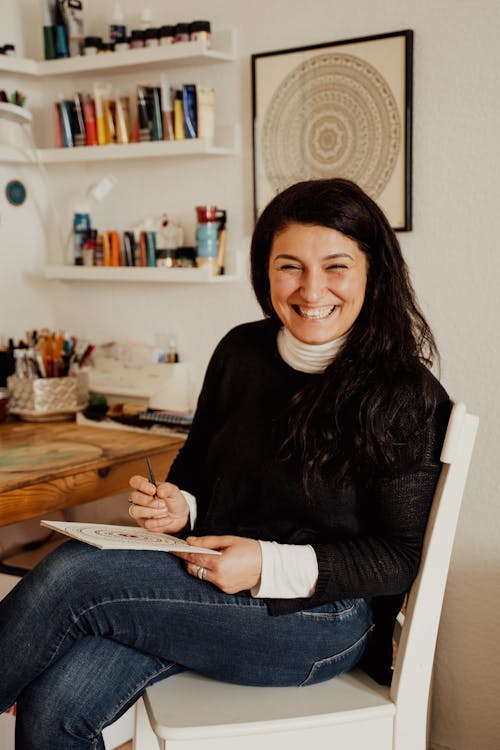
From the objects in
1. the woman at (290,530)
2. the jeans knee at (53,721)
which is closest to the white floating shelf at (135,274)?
the woman at (290,530)

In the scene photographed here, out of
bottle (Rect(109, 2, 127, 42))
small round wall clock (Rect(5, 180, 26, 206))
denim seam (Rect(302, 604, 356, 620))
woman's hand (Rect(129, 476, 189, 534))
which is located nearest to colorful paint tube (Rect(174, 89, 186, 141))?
bottle (Rect(109, 2, 127, 42))

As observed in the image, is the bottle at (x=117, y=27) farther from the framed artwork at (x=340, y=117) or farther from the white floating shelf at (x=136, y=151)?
Answer: the framed artwork at (x=340, y=117)

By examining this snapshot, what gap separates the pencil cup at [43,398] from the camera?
231 cm

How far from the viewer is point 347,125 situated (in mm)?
2023

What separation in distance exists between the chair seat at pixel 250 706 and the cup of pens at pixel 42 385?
1.10m

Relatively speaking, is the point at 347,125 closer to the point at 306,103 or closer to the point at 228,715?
the point at 306,103

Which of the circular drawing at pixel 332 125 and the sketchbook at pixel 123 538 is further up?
the circular drawing at pixel 332 125

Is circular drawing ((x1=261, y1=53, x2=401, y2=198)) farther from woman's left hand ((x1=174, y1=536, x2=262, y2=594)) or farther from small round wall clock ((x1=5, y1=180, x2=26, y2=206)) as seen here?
woman's left hand ((x1=174, y1=536, x2=262, y2=594))

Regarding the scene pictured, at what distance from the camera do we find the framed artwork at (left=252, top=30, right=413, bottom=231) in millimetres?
1944

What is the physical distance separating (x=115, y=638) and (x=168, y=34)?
1547mm

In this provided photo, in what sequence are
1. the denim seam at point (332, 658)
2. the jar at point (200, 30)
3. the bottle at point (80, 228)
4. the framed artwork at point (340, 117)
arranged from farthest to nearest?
1. the bottle at point (80, 228)
2. the jar at point (200, 30)
3. the framed artwork at point (340, 117)
4. the denim seam at point (332, 658)

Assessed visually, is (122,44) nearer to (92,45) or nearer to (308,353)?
(92,45)

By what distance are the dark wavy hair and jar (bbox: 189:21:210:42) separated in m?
0.88

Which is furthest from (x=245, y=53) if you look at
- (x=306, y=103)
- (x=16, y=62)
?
(x=16, y=62)
